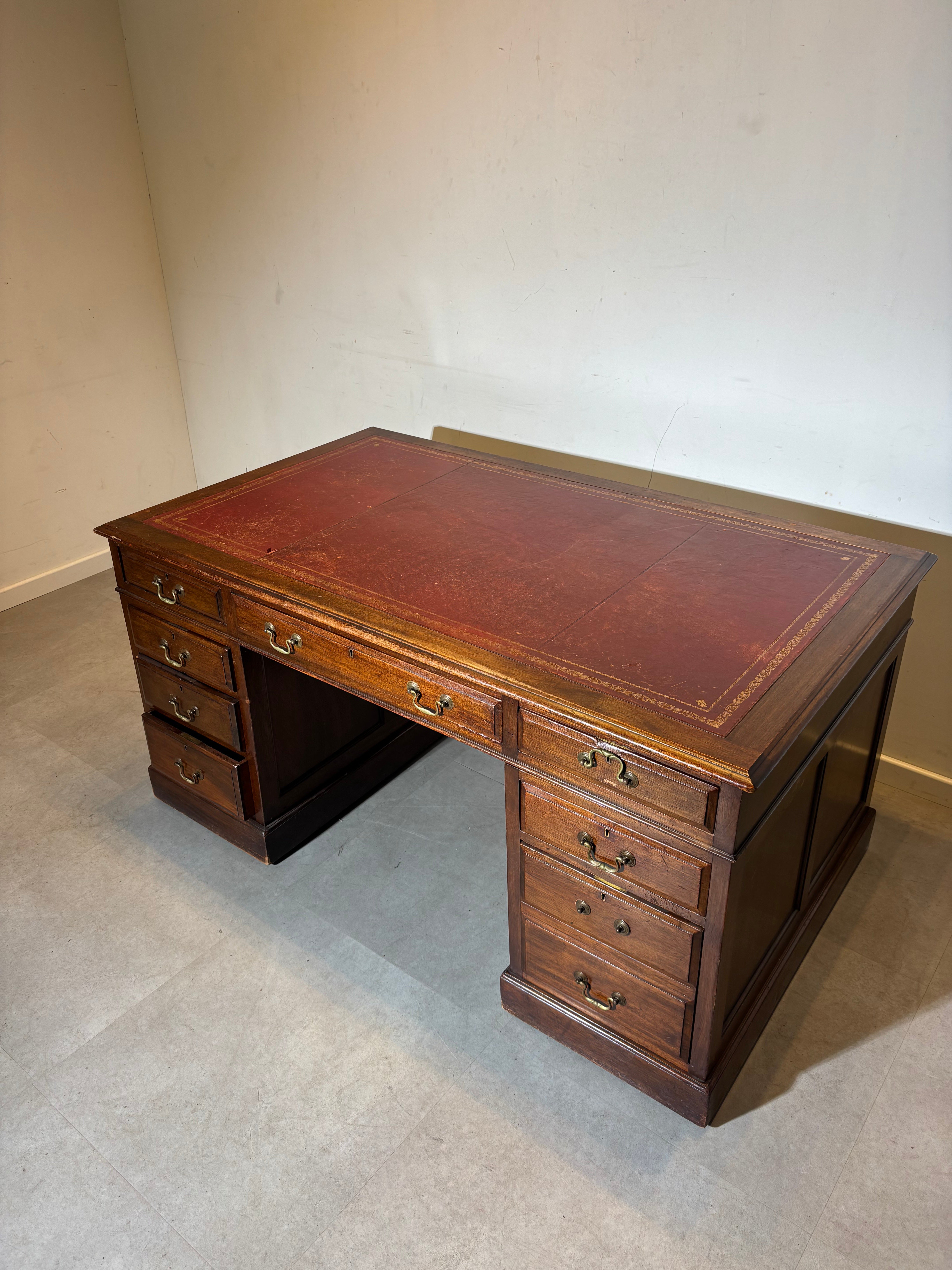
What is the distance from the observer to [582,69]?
2225 mm

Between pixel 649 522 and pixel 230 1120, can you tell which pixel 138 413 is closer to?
pixel 649 522

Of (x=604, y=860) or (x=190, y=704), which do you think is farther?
(x=190, y=704)

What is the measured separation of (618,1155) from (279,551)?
131 centimetres

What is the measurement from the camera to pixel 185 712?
2.30m

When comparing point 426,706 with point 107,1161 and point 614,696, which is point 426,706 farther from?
point 107,1161

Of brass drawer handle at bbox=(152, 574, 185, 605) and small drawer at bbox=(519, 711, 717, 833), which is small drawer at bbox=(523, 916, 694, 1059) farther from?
brass drawer handle at bbox=(152, 574, 185, 605)

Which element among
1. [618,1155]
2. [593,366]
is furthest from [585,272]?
[618,1155]

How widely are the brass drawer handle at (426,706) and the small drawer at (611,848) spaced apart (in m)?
0.19

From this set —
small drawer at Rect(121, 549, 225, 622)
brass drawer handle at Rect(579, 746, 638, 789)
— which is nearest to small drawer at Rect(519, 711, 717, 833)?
brass drawer handle at Rect(579, 746, 638, 789)

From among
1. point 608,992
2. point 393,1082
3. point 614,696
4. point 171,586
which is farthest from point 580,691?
point 171,586

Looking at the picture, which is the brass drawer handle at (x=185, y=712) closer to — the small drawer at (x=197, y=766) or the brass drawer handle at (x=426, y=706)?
the small drawer at (x=197, y=766)

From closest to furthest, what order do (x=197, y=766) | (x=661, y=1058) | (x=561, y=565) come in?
(x=661, y=1058)
(x=561, y=565)
(x=197, y=766)

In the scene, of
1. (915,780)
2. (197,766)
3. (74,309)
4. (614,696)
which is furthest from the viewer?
(74,309)

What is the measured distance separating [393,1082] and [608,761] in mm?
796
